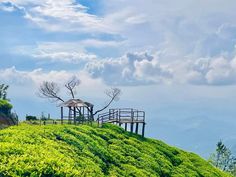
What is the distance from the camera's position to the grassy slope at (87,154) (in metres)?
20.0

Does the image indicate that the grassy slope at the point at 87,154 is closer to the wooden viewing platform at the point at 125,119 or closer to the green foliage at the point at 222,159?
the wooden viewing platform at the point at 125,119

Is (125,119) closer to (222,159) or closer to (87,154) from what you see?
(87,154)

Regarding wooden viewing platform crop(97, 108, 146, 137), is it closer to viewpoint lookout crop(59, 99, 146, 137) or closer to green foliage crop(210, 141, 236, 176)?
viewpoint lookout crop(59, 99, 146, 137)

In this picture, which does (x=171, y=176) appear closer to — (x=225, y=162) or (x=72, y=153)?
(x=72, y=153)

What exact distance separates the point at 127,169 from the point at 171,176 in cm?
799

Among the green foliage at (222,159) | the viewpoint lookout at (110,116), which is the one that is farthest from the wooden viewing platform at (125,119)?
the green foliage at (222,159)

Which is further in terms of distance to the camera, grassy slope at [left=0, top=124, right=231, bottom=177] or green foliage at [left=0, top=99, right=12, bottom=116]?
green foliage at [left=0, top=99, right=12, bottom=116]

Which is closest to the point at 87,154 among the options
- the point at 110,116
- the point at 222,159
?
the point at 110,116

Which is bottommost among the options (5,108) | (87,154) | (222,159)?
(222,159)

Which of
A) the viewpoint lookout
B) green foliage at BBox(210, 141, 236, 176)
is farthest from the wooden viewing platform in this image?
green foliage at BBox(210, 141, 236, 176)

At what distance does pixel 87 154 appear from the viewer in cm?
2978

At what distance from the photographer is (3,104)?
224 feet

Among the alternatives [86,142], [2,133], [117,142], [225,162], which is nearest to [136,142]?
[117,142]

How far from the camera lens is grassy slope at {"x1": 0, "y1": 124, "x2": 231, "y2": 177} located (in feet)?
65.6
